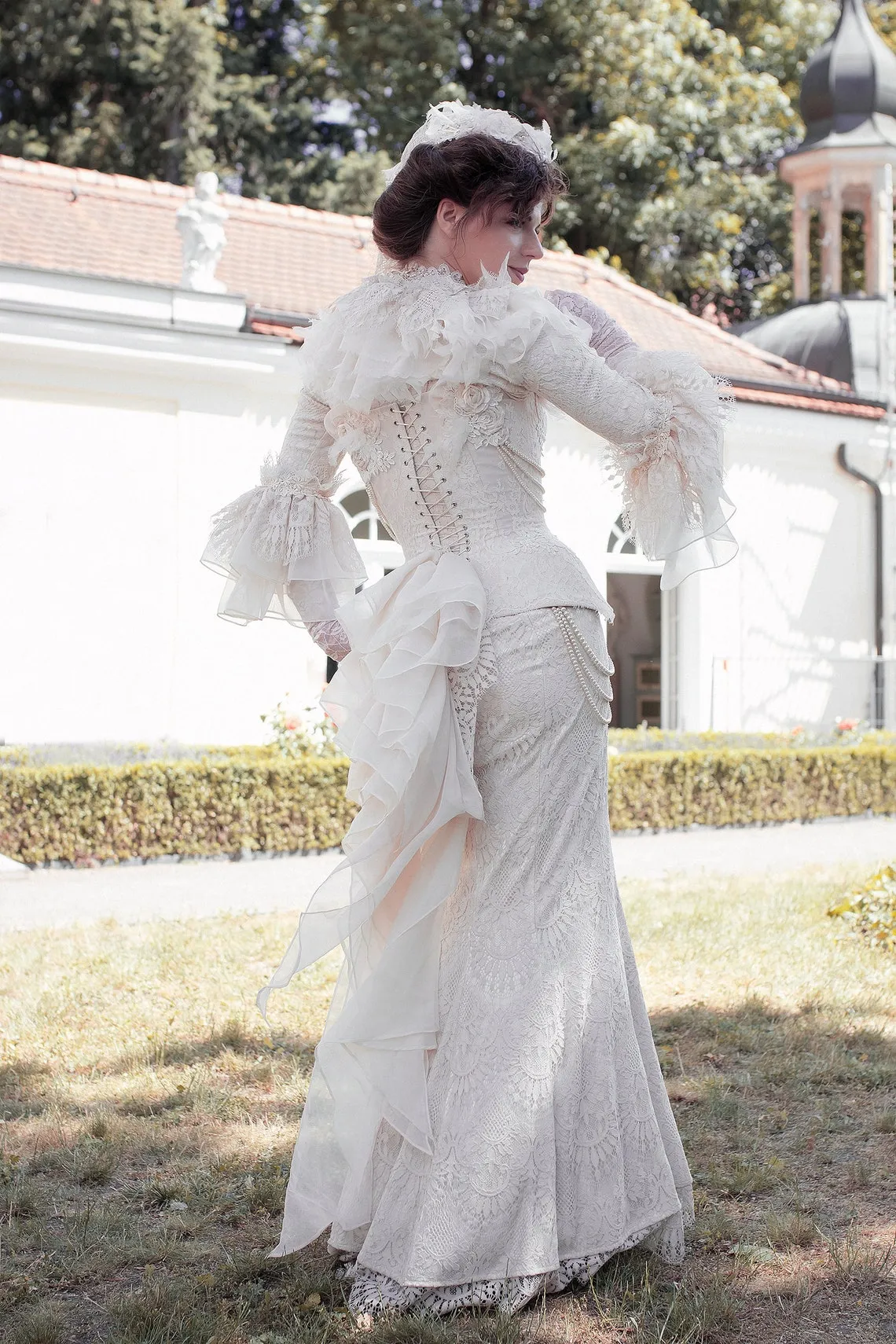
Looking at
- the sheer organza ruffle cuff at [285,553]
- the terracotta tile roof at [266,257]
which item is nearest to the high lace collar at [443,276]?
the sheer organza ruffle cuff at [285,553]

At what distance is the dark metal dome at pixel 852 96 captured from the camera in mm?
16578

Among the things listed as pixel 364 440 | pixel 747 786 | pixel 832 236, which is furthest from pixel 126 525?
pixel 832 236

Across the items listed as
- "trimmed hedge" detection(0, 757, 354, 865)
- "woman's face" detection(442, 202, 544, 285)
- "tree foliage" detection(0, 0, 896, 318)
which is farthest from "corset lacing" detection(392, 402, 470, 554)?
"tree foliage" detection(0, 0, 896, 318)

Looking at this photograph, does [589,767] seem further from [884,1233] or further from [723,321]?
[723,321]

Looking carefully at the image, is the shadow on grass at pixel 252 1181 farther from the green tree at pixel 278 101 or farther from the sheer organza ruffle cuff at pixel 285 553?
the green tree at pixel 278 101

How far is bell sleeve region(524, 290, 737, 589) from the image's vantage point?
2.40 metres

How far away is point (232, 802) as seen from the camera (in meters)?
8.98

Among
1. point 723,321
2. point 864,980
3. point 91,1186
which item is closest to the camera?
point 91,1186

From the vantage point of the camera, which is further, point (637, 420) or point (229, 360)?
point (229, 360)

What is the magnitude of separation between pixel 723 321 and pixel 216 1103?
76.5ft

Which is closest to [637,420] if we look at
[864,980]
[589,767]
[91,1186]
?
[589,767]

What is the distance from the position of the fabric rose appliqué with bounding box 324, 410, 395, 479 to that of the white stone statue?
31.3 feet

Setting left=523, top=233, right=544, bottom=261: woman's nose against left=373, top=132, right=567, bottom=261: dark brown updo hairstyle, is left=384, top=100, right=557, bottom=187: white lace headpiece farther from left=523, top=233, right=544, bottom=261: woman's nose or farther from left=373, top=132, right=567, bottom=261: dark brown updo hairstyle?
left=523, top=233, right=544, bottom=261: woman's nose

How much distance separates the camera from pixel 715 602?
47.0 feet
